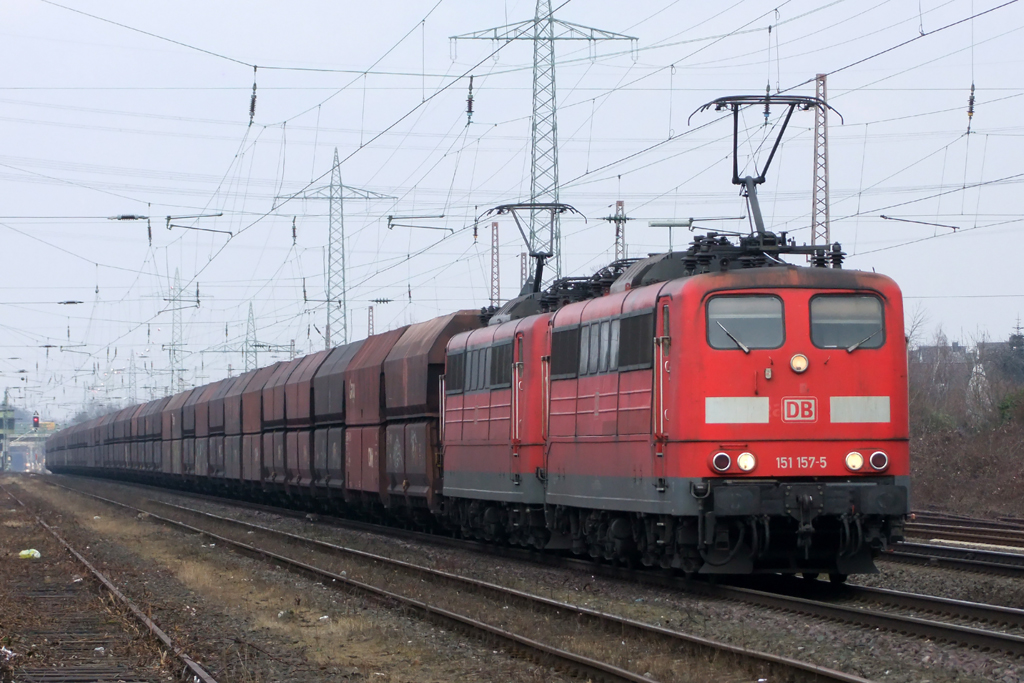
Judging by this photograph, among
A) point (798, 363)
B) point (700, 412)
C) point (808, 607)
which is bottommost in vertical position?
point (808, 607)

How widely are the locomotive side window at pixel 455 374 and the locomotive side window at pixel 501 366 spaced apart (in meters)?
1.60

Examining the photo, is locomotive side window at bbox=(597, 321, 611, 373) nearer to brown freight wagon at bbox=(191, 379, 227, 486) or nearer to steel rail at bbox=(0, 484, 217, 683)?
steel rail at bbox=(0, 484, 217, 683)

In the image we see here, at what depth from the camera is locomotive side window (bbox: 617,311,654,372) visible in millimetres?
15109

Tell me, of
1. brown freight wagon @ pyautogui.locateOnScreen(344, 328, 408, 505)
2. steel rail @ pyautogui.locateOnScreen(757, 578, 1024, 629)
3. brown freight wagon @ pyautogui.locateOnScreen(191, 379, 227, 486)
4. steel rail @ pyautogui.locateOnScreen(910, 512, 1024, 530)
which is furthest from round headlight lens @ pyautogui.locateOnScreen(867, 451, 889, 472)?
brown freight wagon @ pyautogui.locateOnScreen(191, 379, 227, 486)

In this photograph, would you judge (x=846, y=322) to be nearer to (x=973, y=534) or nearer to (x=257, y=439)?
(x=973, y=534)

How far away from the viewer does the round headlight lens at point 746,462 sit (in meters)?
14.0

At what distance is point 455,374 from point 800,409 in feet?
31.9

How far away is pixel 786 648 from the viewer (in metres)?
11.1

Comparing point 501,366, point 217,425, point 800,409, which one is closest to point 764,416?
point 800,409

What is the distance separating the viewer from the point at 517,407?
1969cm

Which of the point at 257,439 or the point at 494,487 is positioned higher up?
the point at 257,439

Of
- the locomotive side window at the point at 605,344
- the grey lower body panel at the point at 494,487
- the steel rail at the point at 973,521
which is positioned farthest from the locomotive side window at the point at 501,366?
the steel rail at the point at 973,521

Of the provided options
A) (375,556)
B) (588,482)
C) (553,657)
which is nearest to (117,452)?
(375,556)

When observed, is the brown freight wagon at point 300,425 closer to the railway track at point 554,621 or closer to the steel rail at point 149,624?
the steel rail at point 149,624
